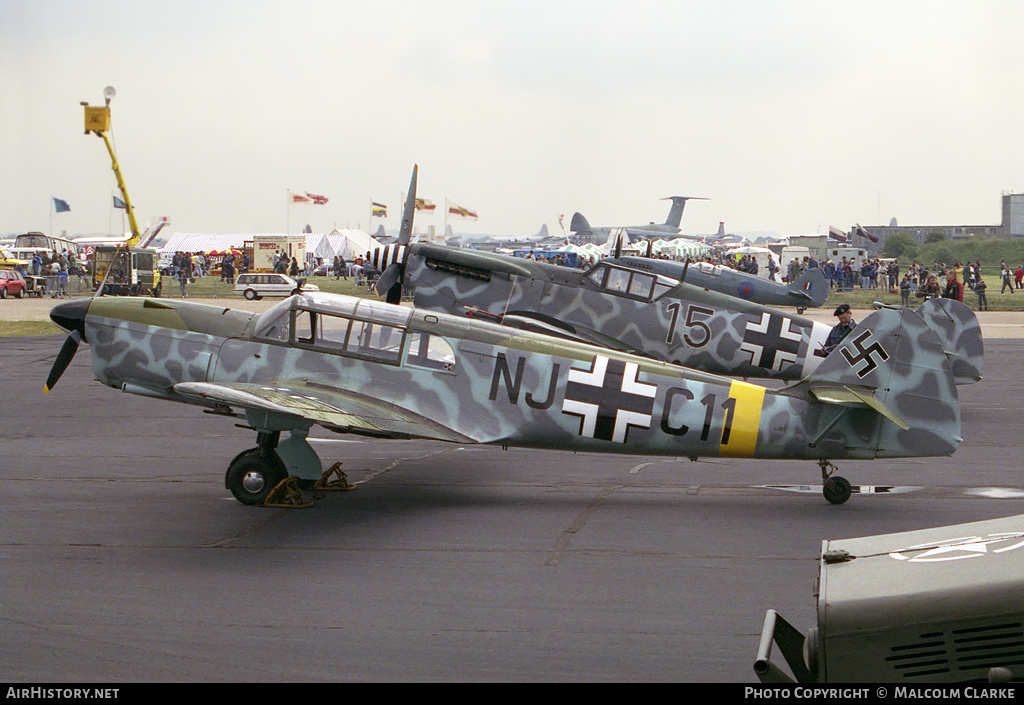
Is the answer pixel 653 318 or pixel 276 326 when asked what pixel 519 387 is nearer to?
pixel 276 326

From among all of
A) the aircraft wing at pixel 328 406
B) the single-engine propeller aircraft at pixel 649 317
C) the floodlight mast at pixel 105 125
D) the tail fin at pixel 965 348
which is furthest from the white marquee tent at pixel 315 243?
the aircraft wing at pixel 328 406

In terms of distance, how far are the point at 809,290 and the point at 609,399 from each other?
16932mm

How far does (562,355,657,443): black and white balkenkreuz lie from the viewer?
1086 centimetres

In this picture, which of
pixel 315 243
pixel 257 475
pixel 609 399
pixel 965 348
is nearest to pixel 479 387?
pixel 609 399

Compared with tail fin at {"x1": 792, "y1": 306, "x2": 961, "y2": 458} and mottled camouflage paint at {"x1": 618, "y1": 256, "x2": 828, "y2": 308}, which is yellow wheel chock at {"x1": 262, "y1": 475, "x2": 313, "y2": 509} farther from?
mottled camouflage paint at {"x1": 618, "y1": 256, "x2": 828, "y2": 308}

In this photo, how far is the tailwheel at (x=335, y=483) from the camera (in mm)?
11776

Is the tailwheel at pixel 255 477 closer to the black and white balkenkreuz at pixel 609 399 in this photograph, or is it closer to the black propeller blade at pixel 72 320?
the black propeller blade at pixel 72 320

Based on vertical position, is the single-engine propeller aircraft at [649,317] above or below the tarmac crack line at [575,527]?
above

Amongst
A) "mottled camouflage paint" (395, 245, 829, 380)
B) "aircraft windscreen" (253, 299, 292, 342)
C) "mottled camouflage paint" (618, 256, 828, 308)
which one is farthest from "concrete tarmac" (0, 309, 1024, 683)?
"mottled camouflage paint" (618, 256, 828, 308)

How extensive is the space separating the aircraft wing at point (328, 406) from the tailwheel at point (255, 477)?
2.61 ft

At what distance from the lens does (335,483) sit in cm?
1191

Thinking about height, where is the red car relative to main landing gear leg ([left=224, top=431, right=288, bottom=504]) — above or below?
below

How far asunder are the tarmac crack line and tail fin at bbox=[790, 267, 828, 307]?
1485 cm
